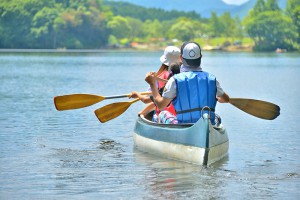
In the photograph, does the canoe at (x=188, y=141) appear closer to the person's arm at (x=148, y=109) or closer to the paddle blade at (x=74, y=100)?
the person's arm at (x=148, y=109)

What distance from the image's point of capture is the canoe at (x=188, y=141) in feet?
46.1

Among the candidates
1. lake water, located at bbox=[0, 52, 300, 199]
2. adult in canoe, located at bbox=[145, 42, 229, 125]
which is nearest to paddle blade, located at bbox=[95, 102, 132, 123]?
lake water, located at bbox=[0, 52, 300, 199]

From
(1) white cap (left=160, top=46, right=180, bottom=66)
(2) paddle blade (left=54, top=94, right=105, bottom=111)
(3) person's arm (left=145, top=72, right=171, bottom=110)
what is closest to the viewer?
(3) person's arm (left=145, top=72, right=171, bottom=110)

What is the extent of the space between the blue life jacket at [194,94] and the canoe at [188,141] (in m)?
0.28

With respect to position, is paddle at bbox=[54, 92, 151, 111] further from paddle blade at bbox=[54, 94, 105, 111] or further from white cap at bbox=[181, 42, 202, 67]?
white cap at bbox=[181, 42, 202, 67]

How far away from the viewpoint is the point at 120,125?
74.5 ft

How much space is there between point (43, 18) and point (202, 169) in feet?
593

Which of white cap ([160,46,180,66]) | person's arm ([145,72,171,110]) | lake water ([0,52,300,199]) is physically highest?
white cap ([160,46,180,66])

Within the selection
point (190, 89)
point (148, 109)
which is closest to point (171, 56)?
point (190, 89)

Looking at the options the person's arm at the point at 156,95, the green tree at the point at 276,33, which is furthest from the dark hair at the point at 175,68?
the green tree at the point at 276,33

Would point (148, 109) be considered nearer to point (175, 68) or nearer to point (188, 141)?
point (175, 68)

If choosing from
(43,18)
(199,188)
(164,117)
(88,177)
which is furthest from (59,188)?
(43,18)

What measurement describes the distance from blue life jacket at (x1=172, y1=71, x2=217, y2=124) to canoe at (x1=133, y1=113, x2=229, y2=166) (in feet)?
0.93

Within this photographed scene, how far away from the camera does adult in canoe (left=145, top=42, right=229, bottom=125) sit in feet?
47.3
